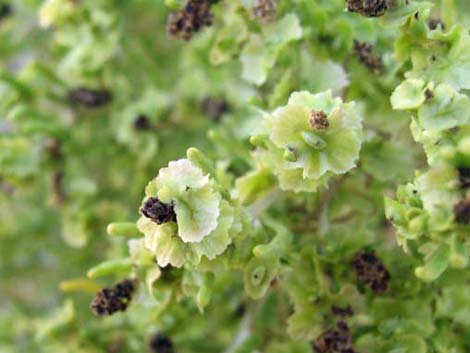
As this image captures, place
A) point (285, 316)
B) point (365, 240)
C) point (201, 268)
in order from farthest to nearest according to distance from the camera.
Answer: point (285, 316) → point (365, 240) → point (201, 268)

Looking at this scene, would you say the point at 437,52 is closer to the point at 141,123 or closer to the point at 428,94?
the point at 428,94

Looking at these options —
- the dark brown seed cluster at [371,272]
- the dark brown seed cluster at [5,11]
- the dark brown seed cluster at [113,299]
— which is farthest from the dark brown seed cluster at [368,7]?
the dark brown seed cluster at [5,11]

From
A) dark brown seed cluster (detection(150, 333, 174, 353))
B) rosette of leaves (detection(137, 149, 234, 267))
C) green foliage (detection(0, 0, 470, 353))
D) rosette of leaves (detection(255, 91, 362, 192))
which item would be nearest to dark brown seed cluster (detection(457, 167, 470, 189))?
green foliage (detection(0, 0, 470, 353))

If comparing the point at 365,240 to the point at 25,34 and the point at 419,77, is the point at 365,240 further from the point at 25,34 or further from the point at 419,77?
the point at 25,34

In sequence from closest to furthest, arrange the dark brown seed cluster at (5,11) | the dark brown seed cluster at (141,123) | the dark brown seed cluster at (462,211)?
the dark brown seed cluster at (462,211) < the dark brown seed cluster at (141,123) < the dark brown seed cluster at (5,11)

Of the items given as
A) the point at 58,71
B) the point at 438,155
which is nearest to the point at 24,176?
the point at 58,71

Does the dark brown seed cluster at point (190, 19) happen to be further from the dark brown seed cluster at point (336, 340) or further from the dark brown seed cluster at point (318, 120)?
the dark brown seed cluster at point (336, 340)
